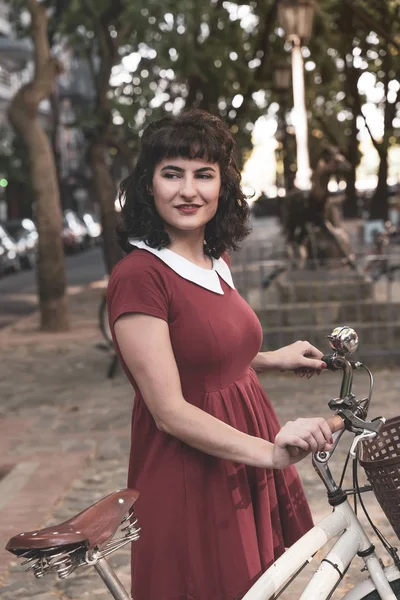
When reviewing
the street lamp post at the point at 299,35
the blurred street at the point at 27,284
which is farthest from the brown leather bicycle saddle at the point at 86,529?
the blurred street at the point at 27,284

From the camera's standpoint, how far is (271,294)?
1302 cm

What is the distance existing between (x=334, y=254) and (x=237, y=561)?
9.76 meters

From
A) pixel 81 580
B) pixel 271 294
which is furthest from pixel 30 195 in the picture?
pixel 81 580

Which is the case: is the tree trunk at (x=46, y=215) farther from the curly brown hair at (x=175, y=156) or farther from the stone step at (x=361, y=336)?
the curly brown hair at (x=175, y=156)

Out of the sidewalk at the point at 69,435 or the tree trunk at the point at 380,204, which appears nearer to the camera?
the sidewalk at the point at 69,435

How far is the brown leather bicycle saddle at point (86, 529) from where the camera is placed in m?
2.36

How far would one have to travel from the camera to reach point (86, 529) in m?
2.45

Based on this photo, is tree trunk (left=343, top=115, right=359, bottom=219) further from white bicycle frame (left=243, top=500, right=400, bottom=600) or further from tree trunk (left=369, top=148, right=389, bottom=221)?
white bicycle frame (left=243, top=500, right=400, bottom=600)

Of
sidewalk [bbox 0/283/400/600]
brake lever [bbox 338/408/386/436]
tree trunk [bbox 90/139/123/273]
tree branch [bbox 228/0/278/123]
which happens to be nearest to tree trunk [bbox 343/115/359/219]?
tree branch [bbox 228/0/278/123]

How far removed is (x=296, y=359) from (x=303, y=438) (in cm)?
63

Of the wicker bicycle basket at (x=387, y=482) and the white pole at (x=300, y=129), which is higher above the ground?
the white pole at (x=300, y=129)

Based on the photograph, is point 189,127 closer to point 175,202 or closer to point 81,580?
point 175,202

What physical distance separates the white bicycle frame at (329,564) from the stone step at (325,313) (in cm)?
879

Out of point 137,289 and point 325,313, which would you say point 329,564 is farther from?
point 325,313
